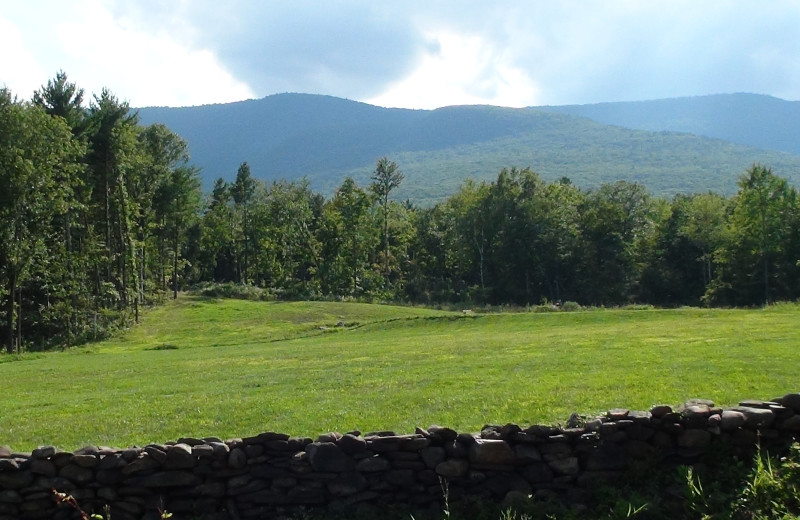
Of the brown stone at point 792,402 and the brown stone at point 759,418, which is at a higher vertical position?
the brown stone at point 792,402

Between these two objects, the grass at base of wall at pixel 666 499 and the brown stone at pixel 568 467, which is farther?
the brown stone at pixel 568 467

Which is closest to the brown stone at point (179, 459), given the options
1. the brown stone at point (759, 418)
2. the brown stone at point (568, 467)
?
the brown stone at point (568, 467)

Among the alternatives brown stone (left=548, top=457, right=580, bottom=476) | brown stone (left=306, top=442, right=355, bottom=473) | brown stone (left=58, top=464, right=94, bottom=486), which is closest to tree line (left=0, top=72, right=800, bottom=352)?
brown stone (left=58, top=464, right=94, bottom=486)

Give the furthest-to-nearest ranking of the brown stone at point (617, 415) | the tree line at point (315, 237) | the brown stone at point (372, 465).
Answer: the tree line at point (315, 237) < the brown stone at point (617, 415) < the brown stone at point (372, 465)

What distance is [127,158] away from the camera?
47.5 m

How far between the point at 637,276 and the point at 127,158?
5276 centimetres

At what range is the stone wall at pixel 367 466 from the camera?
8031 mm

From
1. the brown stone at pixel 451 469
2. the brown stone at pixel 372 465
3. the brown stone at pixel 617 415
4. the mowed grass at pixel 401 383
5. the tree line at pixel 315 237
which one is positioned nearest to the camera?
the brown stone at pixel 451 469

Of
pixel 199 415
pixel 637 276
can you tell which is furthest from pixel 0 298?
pixel 637 276

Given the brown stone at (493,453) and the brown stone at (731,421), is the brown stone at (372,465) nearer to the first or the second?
the brown stone at (493,453)

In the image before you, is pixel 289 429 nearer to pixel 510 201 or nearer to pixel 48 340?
pixel 48 340

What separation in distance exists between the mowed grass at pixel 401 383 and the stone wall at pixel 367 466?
2160 mm

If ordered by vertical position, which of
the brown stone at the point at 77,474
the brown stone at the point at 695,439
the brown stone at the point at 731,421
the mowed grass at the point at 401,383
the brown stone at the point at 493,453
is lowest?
the mowed grass at the point at 401,383

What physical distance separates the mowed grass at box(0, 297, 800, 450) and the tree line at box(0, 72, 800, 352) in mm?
15183
